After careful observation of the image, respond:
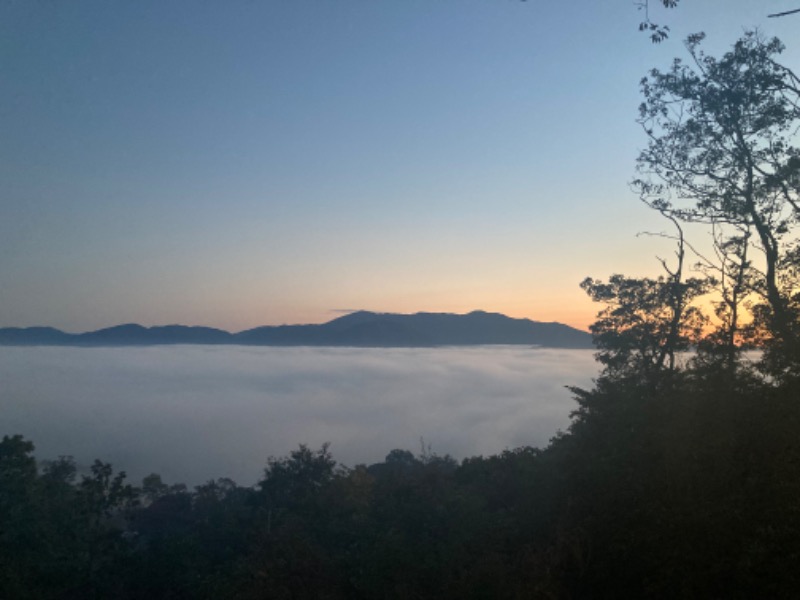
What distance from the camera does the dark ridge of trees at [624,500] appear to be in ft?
22.6

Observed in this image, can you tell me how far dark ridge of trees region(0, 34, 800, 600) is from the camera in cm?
690

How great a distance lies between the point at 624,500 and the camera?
816 cm

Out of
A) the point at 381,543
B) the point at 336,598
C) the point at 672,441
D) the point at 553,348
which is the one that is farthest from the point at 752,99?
the point at 553,348

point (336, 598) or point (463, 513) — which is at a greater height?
point (463, 513)

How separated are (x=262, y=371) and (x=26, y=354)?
239 ft

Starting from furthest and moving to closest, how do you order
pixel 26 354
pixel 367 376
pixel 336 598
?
pixel 367 376
pixel 26 354
pixel 336 598

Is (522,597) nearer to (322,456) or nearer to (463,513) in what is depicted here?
(463,513)

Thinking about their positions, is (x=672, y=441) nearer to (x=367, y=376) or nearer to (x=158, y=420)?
(x=158, y=420)

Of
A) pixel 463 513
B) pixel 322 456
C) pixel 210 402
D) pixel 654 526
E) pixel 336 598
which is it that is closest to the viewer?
pixel 654 526

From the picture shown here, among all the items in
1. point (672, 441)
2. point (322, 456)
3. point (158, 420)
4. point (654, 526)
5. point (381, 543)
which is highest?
point (672, 441)

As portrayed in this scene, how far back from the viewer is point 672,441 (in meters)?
8.48

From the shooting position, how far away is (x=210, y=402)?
143m

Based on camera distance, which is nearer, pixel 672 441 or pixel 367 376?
pixel 672 441

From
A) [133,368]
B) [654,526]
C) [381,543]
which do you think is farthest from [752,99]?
[133,368]
